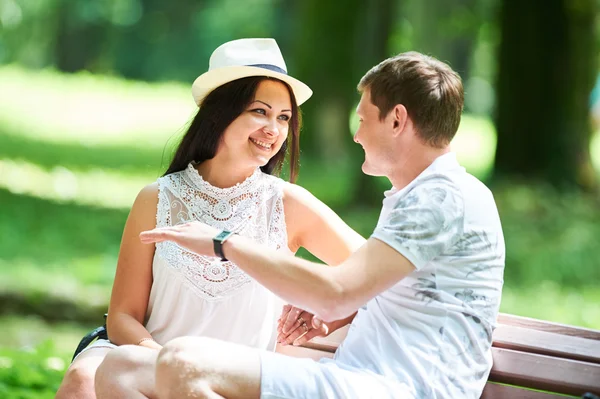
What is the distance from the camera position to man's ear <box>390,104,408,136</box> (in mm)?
3297

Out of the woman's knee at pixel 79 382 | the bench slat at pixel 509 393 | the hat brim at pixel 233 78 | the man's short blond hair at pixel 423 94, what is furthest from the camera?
the hat brim at pixel 233 78

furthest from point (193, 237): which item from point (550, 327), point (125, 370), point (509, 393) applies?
point (550, 327)

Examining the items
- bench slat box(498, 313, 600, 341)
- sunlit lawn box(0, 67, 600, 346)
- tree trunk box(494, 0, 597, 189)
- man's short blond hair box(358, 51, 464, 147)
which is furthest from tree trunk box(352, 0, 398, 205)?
man's short blond hair box(358, 51, 464, 147)

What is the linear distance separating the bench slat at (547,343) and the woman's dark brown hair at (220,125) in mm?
1170

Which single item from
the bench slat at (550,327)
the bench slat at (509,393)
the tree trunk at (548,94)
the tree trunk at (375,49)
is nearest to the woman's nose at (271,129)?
the bench slat at (550,327)

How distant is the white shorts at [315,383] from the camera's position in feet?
10.1

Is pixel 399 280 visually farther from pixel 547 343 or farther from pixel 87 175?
pixel 87 175

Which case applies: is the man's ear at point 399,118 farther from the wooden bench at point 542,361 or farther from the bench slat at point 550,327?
the bench slat at point 550,327

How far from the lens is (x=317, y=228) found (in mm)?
4082

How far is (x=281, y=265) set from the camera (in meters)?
3.07

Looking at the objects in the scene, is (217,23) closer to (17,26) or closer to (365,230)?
(17,26)

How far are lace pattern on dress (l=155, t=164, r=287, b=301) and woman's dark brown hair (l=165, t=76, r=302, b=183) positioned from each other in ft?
0.27

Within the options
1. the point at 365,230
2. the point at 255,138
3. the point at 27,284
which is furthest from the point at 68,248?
the point at 255,138

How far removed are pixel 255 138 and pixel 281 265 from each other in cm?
103
